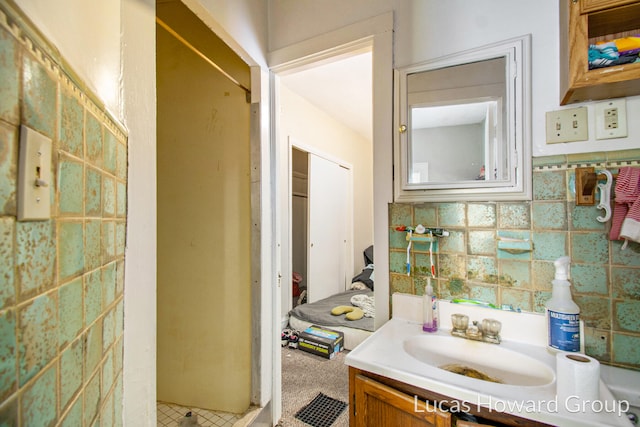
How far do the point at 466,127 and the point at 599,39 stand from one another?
46cm

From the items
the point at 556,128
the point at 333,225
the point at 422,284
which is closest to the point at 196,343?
the point at 422,284

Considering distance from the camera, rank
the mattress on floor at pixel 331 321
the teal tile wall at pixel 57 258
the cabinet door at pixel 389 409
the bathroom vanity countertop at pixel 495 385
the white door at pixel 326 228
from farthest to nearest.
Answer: the white door at pixel 326 228 < the mattress on floor at pixel 331 321 < the cabinet door at pixel 389 409 < the bathroom vanity countertop at pixel 495 385 < the teal tile wall at pixel 57 258

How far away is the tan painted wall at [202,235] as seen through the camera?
157 centimetres

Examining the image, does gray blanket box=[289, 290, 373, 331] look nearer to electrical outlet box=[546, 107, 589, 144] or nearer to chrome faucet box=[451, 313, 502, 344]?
chrome faucet box=[451, 313, 502, 344]

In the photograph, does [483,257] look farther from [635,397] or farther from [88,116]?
[88,116]

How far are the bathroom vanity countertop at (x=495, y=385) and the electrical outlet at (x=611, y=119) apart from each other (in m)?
0.67

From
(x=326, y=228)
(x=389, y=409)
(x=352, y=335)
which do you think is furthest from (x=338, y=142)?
(x=389, y=409)

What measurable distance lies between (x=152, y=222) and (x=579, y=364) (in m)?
1.15

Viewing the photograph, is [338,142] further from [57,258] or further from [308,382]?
[57,258]

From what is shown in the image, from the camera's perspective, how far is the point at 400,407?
832mm

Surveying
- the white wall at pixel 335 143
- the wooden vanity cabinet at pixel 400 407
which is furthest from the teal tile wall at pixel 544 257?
the white wall at pixel 335 143

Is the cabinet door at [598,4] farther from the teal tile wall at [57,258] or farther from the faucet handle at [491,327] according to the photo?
the teal tile wall at [57,258]

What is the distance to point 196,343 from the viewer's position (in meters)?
1.65

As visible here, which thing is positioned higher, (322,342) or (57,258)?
(57,258)
